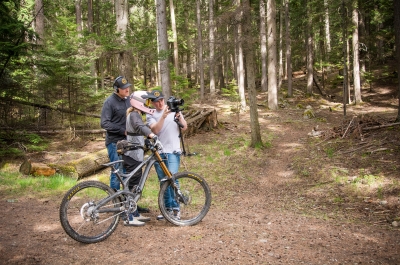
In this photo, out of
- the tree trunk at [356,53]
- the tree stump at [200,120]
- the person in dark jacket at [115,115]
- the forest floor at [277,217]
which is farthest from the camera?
the tree trunk at [356,53]

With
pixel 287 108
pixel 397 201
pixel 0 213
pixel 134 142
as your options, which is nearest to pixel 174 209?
pixel 134 142

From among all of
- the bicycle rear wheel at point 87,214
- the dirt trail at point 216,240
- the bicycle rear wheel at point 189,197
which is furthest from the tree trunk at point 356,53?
the bicycle rear wheel at point 87,214

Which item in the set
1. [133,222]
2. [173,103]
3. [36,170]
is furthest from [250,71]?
[36,170]

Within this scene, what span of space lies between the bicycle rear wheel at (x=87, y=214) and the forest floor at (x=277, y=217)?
7.1 inches

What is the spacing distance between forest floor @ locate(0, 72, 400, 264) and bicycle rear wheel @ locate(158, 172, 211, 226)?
19 centimetres

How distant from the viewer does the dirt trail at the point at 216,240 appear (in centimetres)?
418

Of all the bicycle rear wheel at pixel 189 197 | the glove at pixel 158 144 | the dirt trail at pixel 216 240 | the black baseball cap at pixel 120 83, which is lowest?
the dirt trail at pixel 216 240

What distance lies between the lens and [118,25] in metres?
12.6

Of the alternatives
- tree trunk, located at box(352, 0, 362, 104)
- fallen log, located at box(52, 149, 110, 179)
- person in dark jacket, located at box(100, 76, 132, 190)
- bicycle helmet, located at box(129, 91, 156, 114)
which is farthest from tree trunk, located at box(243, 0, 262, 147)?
tree trunk, located at box(352, 0, 362, 104)

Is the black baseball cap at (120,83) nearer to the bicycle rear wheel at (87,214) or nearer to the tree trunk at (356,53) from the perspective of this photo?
the bicycle rear wheel at (87,214)

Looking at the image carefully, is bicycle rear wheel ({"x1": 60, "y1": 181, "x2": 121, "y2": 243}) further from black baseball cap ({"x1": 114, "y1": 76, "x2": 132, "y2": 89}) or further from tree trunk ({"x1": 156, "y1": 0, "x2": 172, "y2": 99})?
tree trunk ({"x1": 156, "y1": 0, "x2": 172, "y2": 99})

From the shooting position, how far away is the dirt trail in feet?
13.7

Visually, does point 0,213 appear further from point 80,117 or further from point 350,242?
point 80,117

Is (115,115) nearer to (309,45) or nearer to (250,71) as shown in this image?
(250,71)
